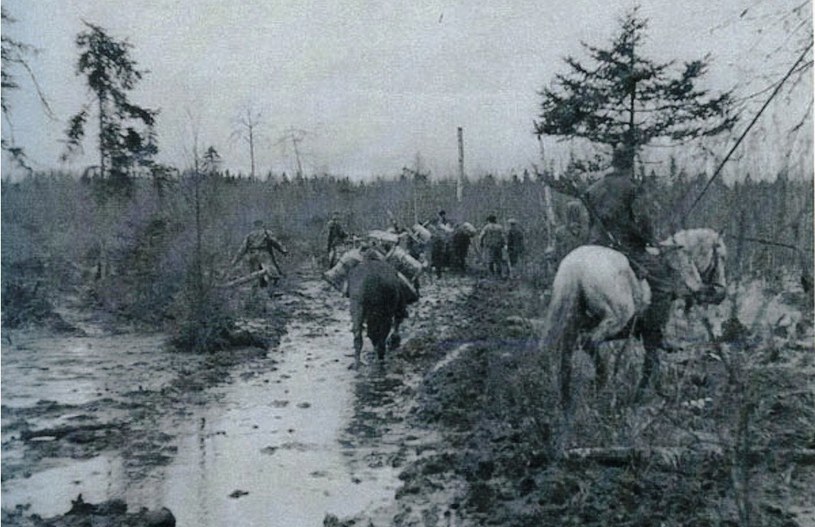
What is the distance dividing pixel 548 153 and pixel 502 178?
0.28 metres

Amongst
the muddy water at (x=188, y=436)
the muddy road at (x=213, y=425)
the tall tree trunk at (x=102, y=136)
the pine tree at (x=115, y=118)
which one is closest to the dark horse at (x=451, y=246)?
the muddy road at (x=213, y=425)

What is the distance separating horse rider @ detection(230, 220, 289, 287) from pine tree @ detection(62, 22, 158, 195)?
0.71 meters

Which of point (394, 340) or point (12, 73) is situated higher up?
point (12, 73)

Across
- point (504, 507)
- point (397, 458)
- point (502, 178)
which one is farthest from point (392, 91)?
point (504, 507)

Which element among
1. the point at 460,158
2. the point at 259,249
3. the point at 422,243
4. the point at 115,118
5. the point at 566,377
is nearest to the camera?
the point at 566,377

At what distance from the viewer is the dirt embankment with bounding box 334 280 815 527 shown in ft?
12.7

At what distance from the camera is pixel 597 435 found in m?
4.13

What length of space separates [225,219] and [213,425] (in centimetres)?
119

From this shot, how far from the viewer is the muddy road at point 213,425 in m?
3.98

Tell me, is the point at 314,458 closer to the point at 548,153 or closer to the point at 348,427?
the point at 348,427

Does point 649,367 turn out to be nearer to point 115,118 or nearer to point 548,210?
point 548,210

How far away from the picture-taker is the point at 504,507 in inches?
153

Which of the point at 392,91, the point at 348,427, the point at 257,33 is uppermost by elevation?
the point at 257,33

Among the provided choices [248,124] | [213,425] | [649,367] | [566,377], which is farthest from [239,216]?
[649,367]
